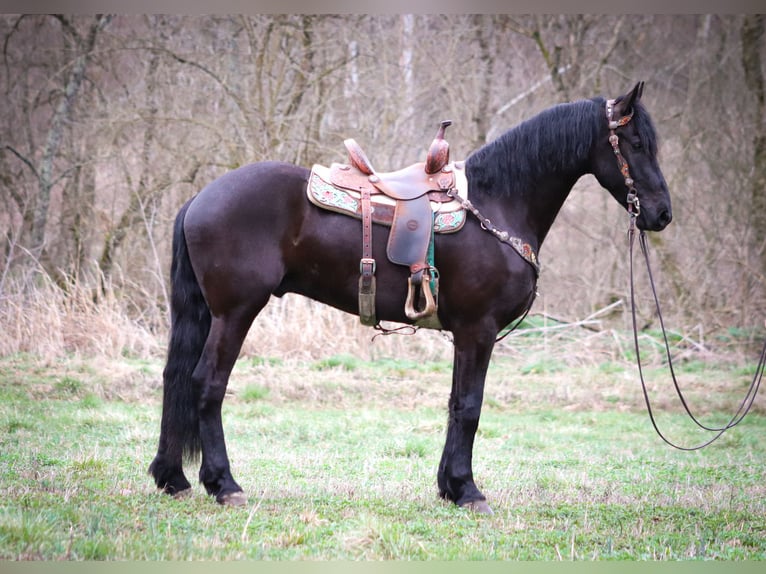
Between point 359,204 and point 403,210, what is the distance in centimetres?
24

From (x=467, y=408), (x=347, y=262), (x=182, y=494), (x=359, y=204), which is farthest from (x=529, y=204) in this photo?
(x=182, y=494)

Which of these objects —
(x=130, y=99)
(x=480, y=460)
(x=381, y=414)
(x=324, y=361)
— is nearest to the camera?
(x=480, y=460)

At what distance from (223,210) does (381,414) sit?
12.1 ft

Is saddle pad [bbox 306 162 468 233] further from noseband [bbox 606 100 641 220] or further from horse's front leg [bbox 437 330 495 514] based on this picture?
noseband [bbox 606 100 641 220]

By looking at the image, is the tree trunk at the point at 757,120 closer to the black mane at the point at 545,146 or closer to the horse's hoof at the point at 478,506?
the black mane at the point at 545,146

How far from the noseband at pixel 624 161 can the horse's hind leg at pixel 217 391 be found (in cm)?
212

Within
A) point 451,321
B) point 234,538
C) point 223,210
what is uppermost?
point 223,210

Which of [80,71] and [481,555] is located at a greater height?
[80,71]

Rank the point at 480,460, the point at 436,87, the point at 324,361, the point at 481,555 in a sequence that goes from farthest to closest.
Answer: the point at 436,87 < the point at 324,361 < the point at 480,460 < the point at 481,555

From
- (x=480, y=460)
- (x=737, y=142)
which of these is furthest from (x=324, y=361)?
(x=737, y=142)

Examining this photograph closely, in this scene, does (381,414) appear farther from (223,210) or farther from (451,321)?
(223,210)

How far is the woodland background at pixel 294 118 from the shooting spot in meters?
10.5

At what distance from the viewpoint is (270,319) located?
891 cm

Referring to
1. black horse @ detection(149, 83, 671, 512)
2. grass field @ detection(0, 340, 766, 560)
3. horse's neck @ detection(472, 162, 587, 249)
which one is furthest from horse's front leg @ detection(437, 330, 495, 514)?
horse's neck @ detection(472, 162, 587, 249)
